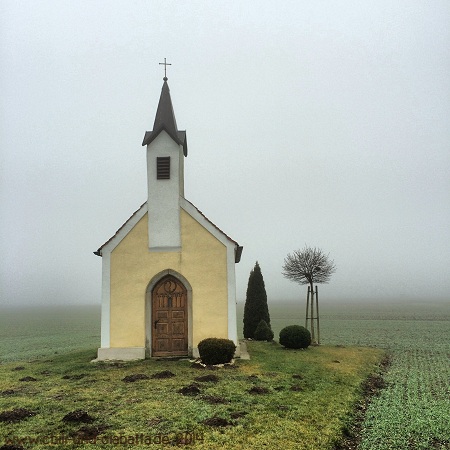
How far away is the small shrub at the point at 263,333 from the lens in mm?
25062

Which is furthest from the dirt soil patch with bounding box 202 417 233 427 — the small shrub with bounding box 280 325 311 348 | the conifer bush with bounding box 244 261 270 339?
the conifer bush with bounding box 244 261 270 339

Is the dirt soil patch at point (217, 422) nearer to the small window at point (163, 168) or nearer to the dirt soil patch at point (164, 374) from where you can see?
the dirt soil patch at point (164, 374)

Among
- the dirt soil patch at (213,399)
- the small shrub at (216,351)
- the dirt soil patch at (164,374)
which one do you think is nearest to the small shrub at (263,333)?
the small shrub at (216,351)

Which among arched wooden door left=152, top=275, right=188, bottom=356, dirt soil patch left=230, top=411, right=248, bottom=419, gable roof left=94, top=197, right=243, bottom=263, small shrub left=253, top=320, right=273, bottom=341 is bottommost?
small shrub left=253, top=320, right=273, bottom=341

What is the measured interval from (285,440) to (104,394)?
5745 millimetres

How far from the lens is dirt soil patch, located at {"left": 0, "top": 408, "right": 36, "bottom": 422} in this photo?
8.90 m

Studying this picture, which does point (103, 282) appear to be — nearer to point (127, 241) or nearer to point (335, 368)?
point (127, 241)

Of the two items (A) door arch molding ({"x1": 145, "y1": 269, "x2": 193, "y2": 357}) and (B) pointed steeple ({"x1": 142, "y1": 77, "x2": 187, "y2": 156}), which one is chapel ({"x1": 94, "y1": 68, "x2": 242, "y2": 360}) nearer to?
(A) door arch molding ({"x1": 145, "y1": 269, "x2": 193, "y2": 357})

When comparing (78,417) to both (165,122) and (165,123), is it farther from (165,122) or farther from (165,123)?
(165,122)

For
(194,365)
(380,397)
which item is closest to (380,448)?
(380,397)

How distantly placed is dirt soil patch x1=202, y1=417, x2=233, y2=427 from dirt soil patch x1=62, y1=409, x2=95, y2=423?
8.64 feet

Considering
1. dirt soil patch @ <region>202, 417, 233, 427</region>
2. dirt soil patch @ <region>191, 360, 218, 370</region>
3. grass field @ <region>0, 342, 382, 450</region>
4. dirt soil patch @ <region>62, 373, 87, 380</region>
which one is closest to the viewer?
grass field @ <region>0, 342, 382, 450</region>

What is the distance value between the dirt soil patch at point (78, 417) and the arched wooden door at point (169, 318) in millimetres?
8154

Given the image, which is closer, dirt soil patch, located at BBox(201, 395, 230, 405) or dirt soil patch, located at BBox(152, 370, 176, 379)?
dirt soil patch, located at BBox(201, 395, 230, 405)
